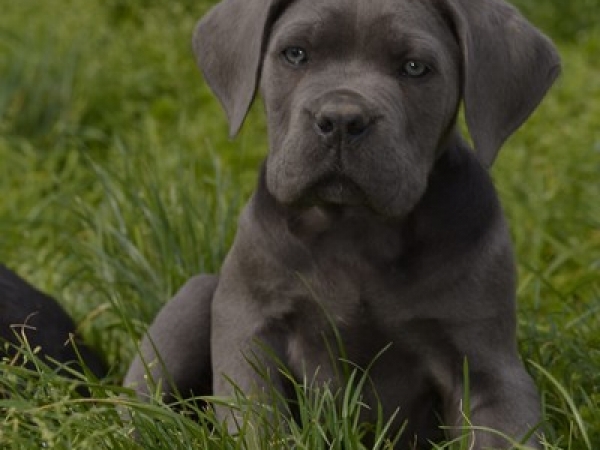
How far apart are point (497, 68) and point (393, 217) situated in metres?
0.54

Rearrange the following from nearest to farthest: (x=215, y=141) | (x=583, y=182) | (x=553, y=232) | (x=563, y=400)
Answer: (x=563, y=400), (x=553, y=232), (x=583, y=182), (x=215, y=141)

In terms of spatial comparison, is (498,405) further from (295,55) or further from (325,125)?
(295,55)

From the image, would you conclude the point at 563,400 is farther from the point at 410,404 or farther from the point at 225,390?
the point at 225,390

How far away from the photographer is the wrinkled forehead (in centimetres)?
439

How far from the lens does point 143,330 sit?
216 inches

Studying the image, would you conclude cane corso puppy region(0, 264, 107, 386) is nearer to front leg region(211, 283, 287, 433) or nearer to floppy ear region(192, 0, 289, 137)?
front leg region(211, 283, 287, 433)

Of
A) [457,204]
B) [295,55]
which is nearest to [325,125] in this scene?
[295,55]

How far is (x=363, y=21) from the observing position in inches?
173

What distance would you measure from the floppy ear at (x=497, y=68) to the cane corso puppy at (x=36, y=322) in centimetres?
146

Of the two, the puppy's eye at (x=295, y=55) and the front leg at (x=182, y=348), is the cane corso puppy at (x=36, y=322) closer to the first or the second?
the front leg at (x=182, y=348)

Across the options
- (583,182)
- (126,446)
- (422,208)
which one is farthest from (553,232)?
(126,446)

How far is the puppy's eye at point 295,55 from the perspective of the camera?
447cm

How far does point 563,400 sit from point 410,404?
0.55m

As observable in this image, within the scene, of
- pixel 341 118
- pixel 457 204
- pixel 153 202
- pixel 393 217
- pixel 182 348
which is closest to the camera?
pixel 341 118
